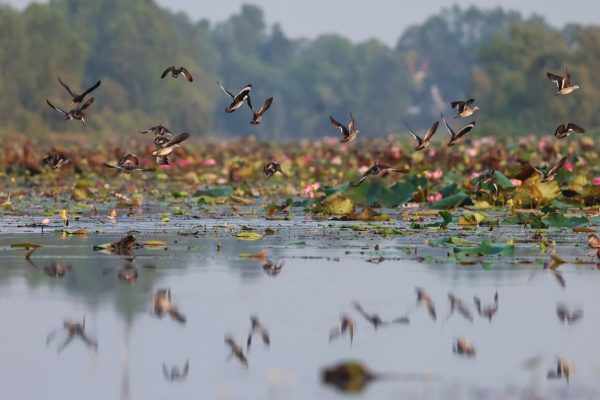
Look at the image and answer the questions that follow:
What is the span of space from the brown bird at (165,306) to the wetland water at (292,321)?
5cm

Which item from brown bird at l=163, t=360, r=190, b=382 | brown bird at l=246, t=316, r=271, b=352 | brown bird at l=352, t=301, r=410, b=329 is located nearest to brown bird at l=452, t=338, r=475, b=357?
brown bird at l=352, t=301, r=410, b=329

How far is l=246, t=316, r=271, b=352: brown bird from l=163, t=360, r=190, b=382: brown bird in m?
0.45

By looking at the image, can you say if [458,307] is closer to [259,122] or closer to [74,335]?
[74,335]

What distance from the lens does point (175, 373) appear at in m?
5.70

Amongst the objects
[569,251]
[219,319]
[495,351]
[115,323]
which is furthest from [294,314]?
[569,251]

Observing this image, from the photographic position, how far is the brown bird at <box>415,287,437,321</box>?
23.7 ft

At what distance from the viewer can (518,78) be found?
80125mm

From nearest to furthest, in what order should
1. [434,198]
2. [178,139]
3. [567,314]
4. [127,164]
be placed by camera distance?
[567,314], [178,139], [127,164], [434,198]

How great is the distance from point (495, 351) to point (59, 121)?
8350 centimetres

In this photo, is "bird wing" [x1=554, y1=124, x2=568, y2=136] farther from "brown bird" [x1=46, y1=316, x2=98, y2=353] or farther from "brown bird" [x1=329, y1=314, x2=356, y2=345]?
"brown bird" [x1=46, y1=316, x2=98, y2=353]

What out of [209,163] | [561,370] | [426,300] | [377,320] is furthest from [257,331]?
[209,163]

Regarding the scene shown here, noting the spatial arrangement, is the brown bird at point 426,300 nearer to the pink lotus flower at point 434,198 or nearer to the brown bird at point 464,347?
the brown bird at point 464,347

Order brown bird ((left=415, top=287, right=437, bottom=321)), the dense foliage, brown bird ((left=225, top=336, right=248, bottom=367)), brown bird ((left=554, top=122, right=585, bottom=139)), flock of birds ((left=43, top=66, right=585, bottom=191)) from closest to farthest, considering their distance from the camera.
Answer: brown bird ((left=225, top=336, right=248, bottom=367)), brown bird ((left=415, top=287, right=437, bottom=321)), flock of birds ((left=43, top=66, right=585, bottom=191)), brown bird ((left=554, top=122, right=585, bottom=139)), the dense foliage

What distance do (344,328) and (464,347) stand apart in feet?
2.32
